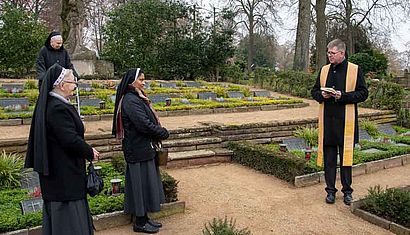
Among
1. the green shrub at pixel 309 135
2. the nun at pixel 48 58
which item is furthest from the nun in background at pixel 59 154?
the green shrub at pixel 309 135

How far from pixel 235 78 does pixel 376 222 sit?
16623 millimetres

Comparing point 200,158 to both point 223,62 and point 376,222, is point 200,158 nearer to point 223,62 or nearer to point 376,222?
point 376,222

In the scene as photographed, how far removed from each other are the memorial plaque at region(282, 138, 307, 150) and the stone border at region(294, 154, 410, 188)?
1452mm

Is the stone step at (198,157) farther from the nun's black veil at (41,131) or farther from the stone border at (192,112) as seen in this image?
the nun's black veil at (41,131)

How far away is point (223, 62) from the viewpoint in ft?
69.1

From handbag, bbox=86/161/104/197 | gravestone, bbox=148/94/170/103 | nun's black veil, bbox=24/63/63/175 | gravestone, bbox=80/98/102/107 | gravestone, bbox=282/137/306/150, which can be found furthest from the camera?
gravestone, bbox=148/94/170/103

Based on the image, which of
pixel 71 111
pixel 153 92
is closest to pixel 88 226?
pixel 71 111

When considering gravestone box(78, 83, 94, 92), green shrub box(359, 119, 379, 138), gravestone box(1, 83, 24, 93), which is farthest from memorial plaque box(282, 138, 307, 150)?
gravestone box(1, 83, 24, 93)

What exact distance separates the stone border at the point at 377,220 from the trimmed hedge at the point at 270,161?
3.90 feet

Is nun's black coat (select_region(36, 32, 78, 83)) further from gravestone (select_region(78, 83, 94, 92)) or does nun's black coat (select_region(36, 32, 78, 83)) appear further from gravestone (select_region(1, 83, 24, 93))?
gravestone (select_region(78, 83, 94, 92))

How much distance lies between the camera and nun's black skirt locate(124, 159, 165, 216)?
4.35 meters

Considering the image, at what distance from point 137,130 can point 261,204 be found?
6.71 ft

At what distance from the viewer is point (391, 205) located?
474cm

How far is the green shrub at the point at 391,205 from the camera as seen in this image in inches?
181
